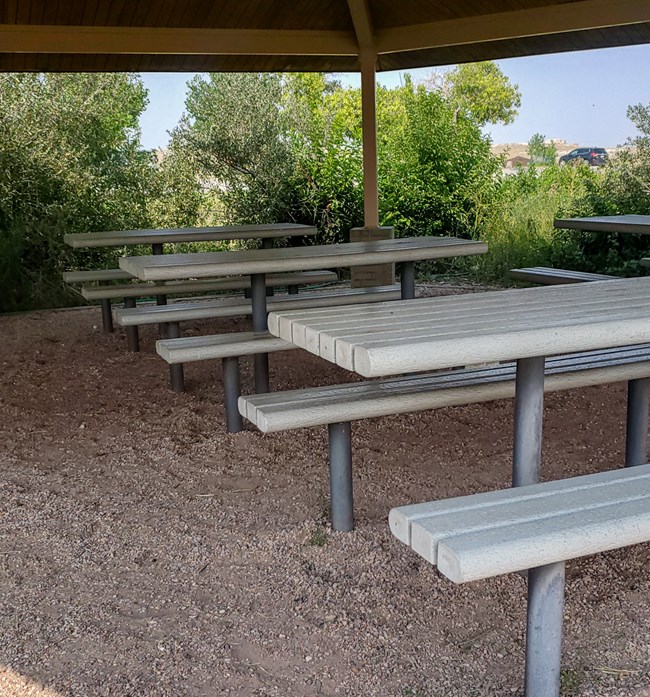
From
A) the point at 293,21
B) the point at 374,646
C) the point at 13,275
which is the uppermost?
the point at 293,21

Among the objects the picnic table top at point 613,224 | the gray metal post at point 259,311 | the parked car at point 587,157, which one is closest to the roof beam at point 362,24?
the picnic table top at point 613,224

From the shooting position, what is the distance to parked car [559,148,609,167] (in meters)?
10.1

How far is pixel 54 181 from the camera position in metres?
8.06

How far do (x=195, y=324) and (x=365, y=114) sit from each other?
232 centimetres

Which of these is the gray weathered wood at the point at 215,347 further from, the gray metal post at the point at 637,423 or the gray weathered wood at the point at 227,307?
the gray metal post at the point at 637,423

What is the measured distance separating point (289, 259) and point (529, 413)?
191cm

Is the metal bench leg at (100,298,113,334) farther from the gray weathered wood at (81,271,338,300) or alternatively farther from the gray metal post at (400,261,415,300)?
the gray metal post at (400,261,415,300)

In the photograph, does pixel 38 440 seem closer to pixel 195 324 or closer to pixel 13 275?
pixel 195 324

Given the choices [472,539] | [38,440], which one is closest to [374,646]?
[472,539]

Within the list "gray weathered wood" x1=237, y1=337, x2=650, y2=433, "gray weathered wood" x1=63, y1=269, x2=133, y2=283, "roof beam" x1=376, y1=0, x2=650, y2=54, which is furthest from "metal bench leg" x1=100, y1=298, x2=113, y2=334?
"gray weathered wood" x1=237, y1=337, x2=650, y2=433

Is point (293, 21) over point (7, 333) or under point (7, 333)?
over

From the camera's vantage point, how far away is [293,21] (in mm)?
6926

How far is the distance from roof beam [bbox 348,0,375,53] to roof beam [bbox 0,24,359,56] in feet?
0.41

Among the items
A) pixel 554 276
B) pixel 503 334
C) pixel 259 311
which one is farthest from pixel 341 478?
pixel 554 276
